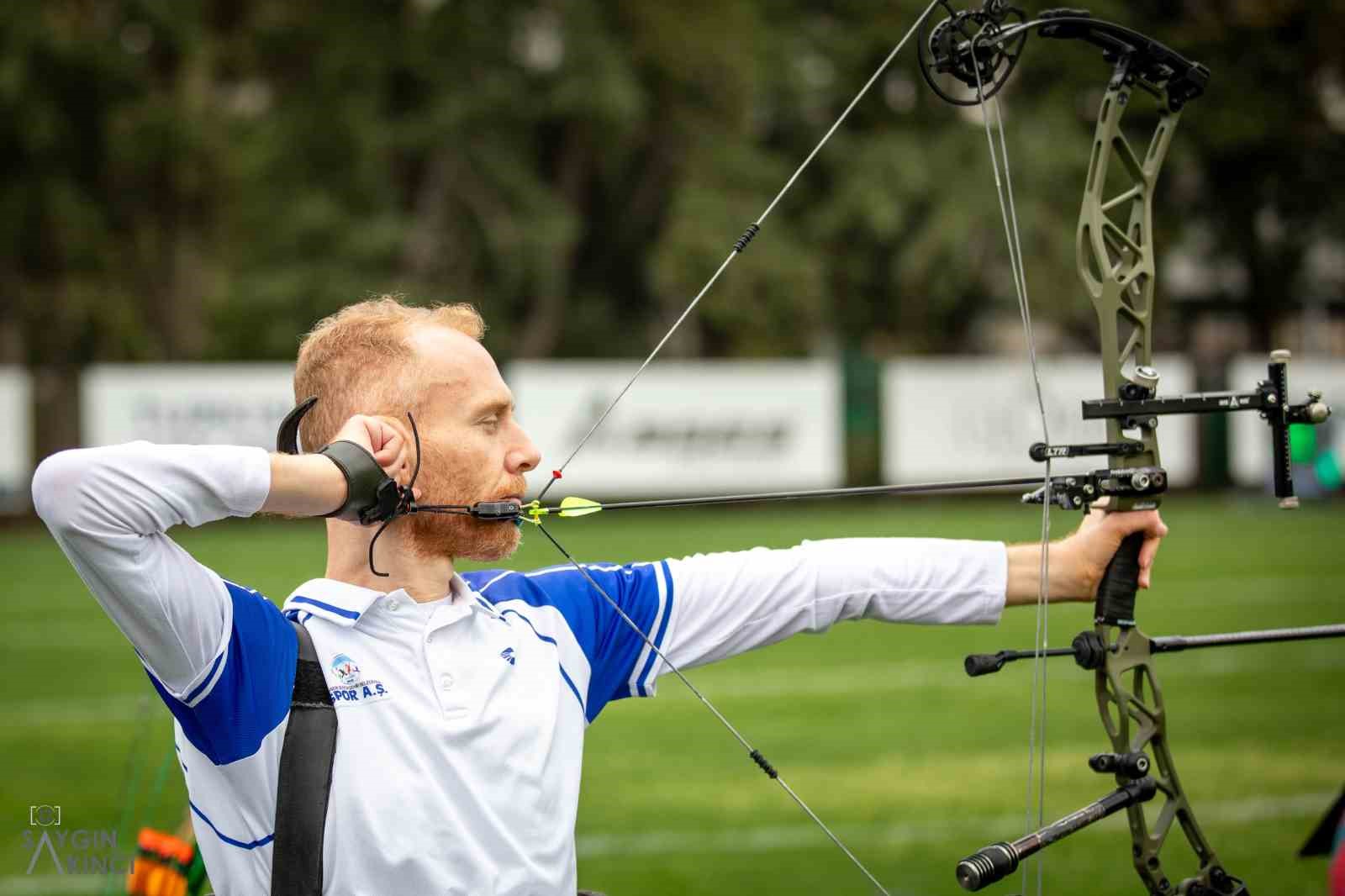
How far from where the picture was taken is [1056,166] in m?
24.5

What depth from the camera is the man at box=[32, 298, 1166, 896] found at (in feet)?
5.99

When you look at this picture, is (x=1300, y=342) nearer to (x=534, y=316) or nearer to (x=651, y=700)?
(x=534, y=316)

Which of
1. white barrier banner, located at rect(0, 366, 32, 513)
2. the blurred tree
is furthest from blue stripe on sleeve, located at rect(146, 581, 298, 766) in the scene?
the blurred tree

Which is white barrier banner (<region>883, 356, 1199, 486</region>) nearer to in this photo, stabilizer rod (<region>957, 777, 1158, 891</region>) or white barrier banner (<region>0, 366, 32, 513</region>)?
white barrier banner (<region>0, 366, 32, 513</region>)

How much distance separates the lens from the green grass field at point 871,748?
5285mm

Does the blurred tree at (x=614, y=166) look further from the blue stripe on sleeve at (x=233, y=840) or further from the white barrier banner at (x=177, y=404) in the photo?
the blue stripe on sleeve at (x=233, y=840)

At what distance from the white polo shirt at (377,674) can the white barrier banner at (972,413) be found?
612 inches

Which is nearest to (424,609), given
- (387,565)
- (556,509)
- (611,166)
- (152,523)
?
(387,565)

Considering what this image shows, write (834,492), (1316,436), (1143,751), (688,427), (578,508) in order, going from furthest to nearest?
(1316,436) → (688,427) → (1143,751) → (834,492) → (578,508)

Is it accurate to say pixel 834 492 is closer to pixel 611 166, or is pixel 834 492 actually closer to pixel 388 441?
pixel 388 441

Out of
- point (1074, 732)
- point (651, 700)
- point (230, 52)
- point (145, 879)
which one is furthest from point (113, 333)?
point (145, 879)

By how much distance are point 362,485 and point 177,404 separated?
1547 centimetres

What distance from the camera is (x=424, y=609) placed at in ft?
7.03

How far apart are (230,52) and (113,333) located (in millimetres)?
5747
